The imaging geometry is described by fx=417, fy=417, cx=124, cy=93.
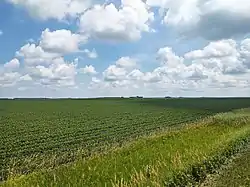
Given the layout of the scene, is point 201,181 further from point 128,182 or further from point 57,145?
point 57,145

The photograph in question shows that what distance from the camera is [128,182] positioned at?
12633 mm

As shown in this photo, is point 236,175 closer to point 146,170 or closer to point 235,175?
point 235,175

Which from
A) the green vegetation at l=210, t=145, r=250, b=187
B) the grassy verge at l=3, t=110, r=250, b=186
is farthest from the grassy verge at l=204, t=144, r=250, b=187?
the grassy verge at l=3, t=110, r=250, b=186

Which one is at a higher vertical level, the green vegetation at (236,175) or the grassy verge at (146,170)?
the grassy verge at (146,170)

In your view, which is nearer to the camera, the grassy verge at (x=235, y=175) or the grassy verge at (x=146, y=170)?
the grassy verge at (x=146, y=170)

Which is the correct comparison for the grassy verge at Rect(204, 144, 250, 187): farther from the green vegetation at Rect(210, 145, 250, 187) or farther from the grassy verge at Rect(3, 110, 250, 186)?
the grassy verge at Rect(3, 110, 250, 186)

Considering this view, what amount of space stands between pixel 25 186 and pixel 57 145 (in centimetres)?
1606

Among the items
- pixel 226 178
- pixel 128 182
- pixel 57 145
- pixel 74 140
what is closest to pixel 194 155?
pixel 226 178

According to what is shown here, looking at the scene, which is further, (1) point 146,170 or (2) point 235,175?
(2) point 235,175

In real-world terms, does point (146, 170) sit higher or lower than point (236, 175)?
higher

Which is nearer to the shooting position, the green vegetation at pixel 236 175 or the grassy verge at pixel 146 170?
the grassy verge at pixel 146 170

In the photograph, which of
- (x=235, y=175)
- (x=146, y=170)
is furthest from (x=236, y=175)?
(x=146, y=170)

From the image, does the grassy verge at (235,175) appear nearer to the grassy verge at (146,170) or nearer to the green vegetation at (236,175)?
the green vegetation at (236,175)

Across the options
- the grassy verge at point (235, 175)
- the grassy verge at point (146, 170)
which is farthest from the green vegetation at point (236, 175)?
the grassy verge at point (146, 170)
